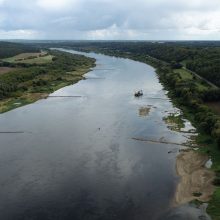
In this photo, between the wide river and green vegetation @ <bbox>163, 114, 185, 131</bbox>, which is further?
green vegetation @ <bbox>163, 114, 185, 131</bbox>

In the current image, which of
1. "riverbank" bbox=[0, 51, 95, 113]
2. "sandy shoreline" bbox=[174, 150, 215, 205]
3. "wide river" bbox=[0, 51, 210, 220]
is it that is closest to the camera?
"wide river" bbox=[0, 51, 210, 220]

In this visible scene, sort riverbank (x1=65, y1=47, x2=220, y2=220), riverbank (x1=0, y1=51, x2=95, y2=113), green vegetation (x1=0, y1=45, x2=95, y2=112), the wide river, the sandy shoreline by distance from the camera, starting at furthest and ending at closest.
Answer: green vegetation (x1=0, y1=45, x2=95, y2=112) → riverbank (x1=0, y1=51, x2=95, y2=113) → the sandy shoreline → riverbank (x1=65, y1=47, x2=220, y2=220) → the wide river

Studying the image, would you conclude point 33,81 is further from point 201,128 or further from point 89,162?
point 89,162

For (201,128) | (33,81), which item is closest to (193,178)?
(201,128)

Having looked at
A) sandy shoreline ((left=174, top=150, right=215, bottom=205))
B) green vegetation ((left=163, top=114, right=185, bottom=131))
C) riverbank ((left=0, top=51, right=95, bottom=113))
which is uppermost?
sandy shoreline ((left=174, top=150, right=215, bottom=205))

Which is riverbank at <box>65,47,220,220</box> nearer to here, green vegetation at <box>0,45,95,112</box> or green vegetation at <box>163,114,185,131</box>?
green vegetation at <box>163,114,185,131</box>

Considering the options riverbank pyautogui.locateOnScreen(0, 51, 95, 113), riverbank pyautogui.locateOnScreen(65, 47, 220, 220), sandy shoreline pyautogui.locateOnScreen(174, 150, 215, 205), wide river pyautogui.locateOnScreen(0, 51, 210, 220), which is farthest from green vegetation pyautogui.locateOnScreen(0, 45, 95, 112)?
sandy shoreline pyautogui.locateOnScreen(174, 150, 215, 205)

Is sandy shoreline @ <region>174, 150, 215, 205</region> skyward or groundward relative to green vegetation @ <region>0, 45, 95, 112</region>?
skyward
